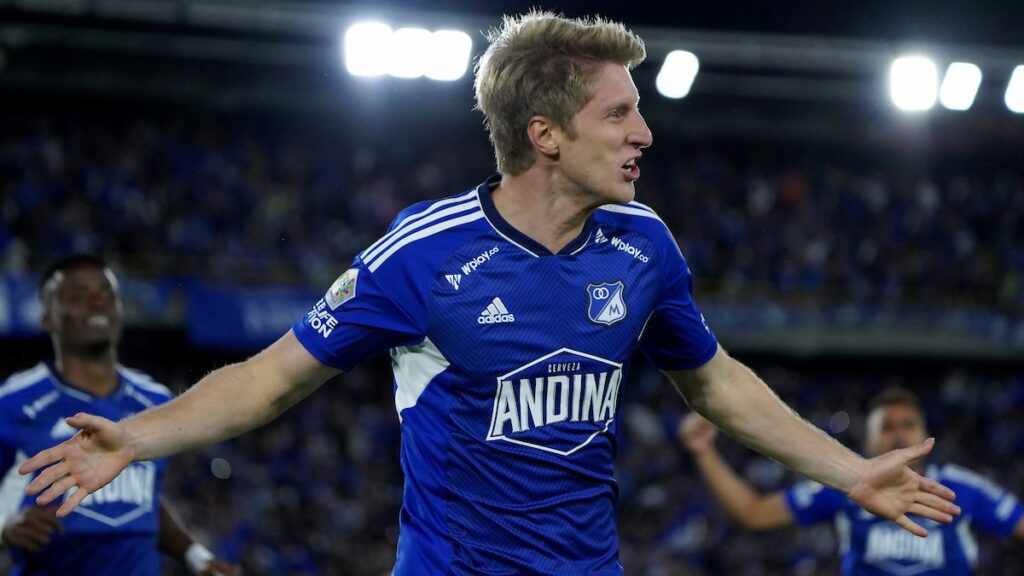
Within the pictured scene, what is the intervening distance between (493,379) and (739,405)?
80 cm

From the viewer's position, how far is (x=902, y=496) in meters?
3.63

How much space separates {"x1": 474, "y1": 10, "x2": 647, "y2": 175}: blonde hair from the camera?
136 inches

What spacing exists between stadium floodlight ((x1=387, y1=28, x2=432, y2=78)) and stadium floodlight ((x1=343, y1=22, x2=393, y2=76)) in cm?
30

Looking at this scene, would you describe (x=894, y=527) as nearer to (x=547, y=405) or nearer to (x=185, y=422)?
(x=547, y=405)

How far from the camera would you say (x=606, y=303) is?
3510 mm

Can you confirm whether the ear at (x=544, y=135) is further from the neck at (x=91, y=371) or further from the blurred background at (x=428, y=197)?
the blurred background at (x=428, y=197)

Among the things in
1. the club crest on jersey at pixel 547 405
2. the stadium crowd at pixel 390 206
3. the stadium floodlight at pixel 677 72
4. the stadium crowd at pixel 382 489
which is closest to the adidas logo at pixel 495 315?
the club crest on jersey at pixel 547 405

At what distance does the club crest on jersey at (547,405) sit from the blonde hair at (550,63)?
0.60 metres

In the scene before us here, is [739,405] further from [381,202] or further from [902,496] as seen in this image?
[381,202]

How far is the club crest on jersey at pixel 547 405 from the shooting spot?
339cm

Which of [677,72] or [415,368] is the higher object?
[677,72]

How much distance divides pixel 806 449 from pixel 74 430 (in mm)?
3328

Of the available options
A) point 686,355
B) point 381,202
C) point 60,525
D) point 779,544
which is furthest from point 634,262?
point 381,202

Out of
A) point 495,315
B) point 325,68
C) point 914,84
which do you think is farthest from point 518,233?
point 325,68
